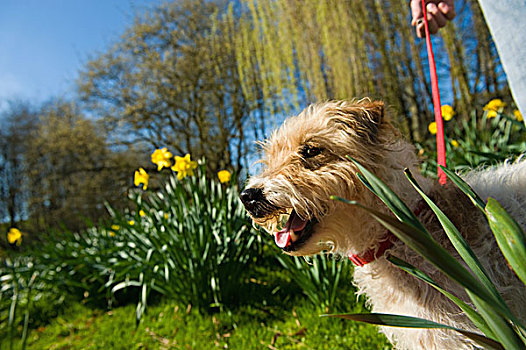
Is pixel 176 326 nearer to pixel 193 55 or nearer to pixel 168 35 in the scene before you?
pixel 193 55

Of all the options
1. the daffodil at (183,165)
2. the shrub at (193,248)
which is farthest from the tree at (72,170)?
the daffodil at (183,165)

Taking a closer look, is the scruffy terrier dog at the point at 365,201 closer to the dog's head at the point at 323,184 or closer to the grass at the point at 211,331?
the dog's head at the point at 323,184

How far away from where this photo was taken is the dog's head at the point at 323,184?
1.76 metres

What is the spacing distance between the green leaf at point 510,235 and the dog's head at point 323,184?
90cm

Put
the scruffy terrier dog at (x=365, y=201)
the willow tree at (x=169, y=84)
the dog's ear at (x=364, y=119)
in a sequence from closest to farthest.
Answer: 1. the scruffy terrier dog at (x=365, y=201)
2. the dog's ear at (x=364, y=119)
3. the willow tree at (x=169, y=84)

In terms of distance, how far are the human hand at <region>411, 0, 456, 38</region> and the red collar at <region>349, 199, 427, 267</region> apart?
4.48 ft

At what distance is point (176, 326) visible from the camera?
3883 mm

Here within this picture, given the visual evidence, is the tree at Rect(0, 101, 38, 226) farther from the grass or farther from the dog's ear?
the dog's ear

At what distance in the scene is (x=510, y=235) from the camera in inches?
31.8

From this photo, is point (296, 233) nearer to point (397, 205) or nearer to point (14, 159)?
point (397, 205)

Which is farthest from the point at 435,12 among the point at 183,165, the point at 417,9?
the point at 183,165

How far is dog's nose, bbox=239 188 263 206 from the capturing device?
1785 millimetres

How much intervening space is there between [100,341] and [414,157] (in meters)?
4.17

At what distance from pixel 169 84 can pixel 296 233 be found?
52.5 feet
